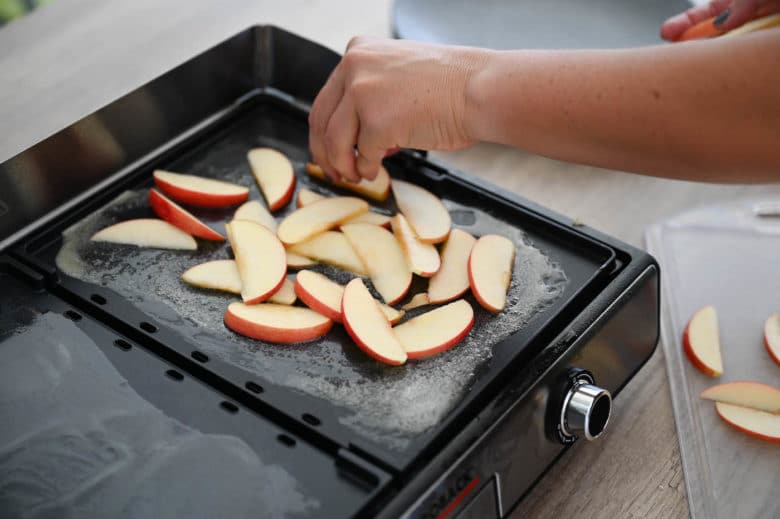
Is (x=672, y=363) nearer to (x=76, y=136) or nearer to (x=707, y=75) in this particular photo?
(x=707, y=75)

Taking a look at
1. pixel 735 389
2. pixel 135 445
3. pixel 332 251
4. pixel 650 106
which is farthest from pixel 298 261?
pixel 735 389

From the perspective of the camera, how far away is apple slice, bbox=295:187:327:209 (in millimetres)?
1180

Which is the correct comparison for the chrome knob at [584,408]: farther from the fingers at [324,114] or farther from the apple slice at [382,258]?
the fingers at [324,114]

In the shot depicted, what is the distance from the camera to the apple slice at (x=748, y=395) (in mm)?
1095

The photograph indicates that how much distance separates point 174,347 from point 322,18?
0.92 metres

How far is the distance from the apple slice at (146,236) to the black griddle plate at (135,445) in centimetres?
15

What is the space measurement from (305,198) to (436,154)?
14.1 inches

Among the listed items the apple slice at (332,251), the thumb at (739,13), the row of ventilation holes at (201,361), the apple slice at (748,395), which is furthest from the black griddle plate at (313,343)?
the thumb at (739,13)

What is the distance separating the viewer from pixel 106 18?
5.13 ft

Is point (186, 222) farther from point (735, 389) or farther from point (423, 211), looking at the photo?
point (735, 389)

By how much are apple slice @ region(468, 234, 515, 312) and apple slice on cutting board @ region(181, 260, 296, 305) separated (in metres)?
0.21

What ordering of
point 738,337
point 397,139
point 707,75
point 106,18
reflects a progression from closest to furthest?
point 707,75, point 397,139, point 738,337, point 106,18

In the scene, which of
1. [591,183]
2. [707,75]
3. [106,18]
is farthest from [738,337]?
[106,18]

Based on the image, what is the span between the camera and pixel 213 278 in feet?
3.43
